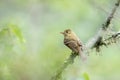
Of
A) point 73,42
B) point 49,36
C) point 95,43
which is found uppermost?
point 49,36

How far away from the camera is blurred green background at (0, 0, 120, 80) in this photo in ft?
21.0

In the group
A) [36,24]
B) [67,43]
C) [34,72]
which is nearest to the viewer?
[67,43]

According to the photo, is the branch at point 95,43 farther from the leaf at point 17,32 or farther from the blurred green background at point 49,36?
the blurred green background at point 49,36

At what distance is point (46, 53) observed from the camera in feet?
26.1

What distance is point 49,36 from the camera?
30.6 ft

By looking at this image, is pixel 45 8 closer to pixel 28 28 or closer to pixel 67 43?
pixel 28 28

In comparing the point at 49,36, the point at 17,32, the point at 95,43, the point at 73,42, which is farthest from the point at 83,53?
the point at 49,36

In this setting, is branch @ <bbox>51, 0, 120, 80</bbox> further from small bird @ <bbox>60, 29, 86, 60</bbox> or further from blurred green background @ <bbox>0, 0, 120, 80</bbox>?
blurred green background @ <bbox>0, 0, 120, 80</bbox>

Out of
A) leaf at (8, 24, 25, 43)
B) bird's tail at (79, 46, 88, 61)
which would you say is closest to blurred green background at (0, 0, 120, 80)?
leaf at (8, 24, 25, 43)

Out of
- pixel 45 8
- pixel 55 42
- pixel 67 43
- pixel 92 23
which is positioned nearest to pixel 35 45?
pixel 55 42

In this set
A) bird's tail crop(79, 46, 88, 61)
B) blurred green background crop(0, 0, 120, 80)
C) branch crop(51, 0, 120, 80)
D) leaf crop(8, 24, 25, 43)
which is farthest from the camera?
blurred green background crop(0, 0, 120, 80)

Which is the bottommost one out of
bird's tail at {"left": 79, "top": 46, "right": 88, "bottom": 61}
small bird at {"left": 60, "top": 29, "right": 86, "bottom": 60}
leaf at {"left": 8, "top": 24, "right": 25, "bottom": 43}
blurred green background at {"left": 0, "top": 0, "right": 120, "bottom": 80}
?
bird's tail at {"left": 79, "top": 46, "right": 88, "bottom": 61}

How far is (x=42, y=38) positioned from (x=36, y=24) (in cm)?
68

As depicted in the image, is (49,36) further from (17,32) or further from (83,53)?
(83,53)
